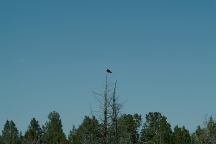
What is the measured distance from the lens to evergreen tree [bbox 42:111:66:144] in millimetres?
97375

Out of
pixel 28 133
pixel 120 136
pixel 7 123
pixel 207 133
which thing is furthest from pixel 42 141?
pixel 120 136

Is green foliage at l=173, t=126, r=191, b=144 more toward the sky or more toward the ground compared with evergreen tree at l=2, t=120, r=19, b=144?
more toward the ground

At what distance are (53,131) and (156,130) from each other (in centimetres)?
1863

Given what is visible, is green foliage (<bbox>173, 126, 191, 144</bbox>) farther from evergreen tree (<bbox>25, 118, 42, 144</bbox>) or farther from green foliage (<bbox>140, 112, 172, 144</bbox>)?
evergreen tree (<bbox>25, 118, 42, 144</bbox>)

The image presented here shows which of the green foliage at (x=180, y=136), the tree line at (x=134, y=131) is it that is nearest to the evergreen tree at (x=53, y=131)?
the tree line at (x=134, y=131)

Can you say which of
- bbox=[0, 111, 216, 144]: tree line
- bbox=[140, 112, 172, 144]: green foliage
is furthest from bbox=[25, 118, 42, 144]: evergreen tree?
bbox=[140, 112, 172, 144]: green foliage

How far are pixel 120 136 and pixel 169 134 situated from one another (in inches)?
2455

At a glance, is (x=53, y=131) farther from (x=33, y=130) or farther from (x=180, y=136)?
(x=180, y=136)

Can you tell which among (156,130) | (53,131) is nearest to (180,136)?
(156,130)

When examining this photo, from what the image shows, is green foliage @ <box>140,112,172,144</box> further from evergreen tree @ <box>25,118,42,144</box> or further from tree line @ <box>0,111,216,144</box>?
evergreen tree @ <box>25,118,42,144</box>

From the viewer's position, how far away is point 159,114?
102375mm

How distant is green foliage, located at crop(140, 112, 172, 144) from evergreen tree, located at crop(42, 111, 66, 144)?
14561 millimetres

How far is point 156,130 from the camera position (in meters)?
102

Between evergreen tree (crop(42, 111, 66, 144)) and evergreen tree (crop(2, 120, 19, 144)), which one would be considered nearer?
evergreen tree (crop(42, 111, 66, 144))
